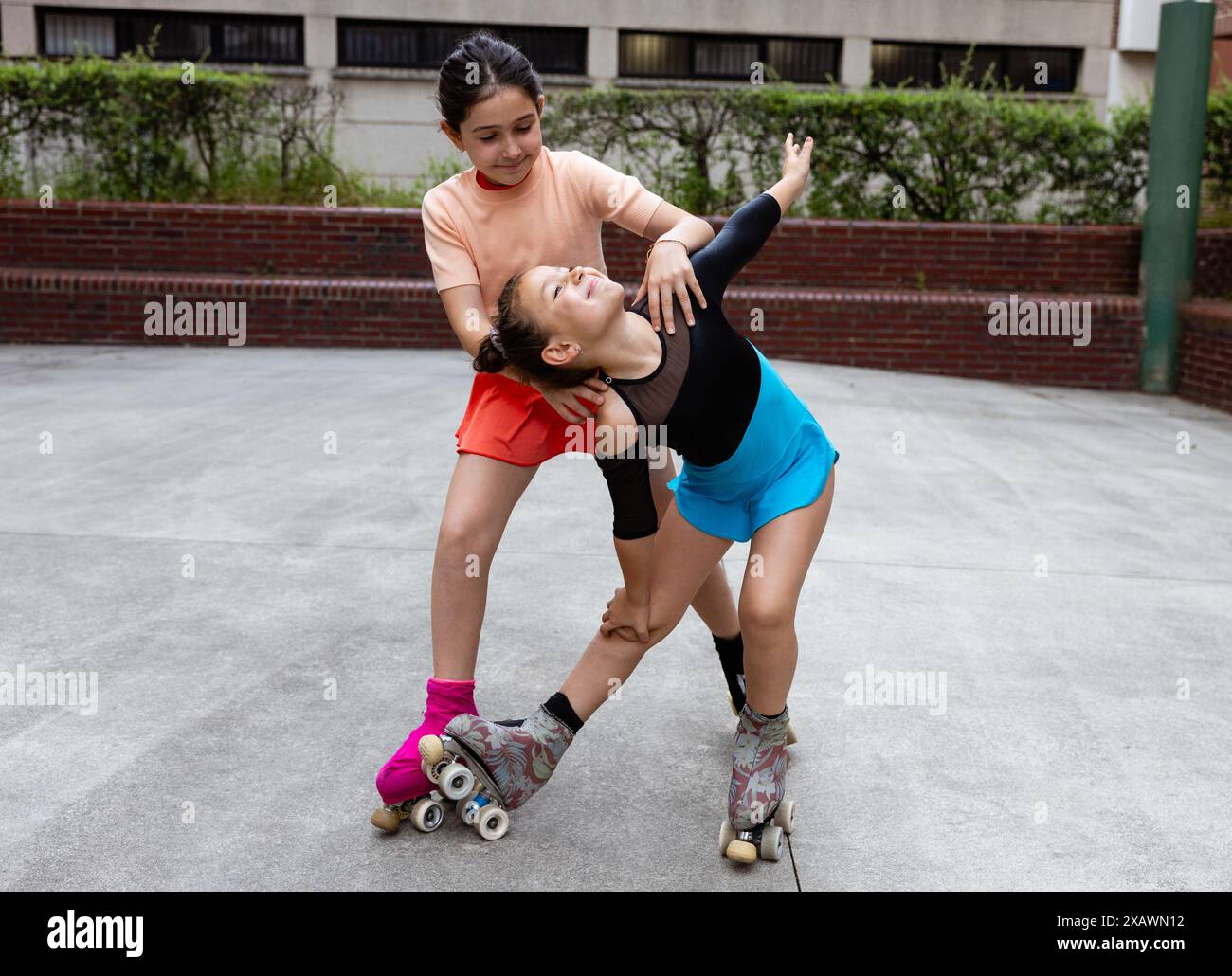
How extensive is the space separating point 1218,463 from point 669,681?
5153 millimetres

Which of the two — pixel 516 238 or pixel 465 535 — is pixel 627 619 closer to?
pixel 465 535

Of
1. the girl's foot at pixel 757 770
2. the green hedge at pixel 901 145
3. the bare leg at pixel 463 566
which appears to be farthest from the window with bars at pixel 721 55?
the girl's foot at pixel 757 770

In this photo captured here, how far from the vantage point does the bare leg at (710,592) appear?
335 cm

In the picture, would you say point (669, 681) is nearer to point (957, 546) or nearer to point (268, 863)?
point (268, 863)

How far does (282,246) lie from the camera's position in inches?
448

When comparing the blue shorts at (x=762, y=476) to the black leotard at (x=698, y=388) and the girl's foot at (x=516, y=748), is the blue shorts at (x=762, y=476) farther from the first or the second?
the girl's foot at (x=516, y=748)

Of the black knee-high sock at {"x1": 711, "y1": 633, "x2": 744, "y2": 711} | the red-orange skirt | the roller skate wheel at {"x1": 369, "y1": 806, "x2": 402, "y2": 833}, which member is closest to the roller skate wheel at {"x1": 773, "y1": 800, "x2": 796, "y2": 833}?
the black knee-high sock at {"x1": 711, "y1": 633, "x2": 744, "y2": 711}

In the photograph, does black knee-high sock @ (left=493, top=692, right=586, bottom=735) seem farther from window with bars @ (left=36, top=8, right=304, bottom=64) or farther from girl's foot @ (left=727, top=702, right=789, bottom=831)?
window with bars @ (left=36, top=8, right=304, bottom=64)

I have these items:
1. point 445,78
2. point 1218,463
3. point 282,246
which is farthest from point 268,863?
point 282,246

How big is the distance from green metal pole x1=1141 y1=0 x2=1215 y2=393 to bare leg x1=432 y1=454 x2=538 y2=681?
9.30 m

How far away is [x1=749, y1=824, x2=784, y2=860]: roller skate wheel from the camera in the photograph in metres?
2.83

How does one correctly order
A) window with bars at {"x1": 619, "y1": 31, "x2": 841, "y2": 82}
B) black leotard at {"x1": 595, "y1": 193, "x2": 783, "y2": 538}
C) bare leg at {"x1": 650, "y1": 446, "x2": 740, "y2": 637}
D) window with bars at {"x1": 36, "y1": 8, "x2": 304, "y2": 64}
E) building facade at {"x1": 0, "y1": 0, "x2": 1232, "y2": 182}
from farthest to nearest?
window with bars at {"x1": 619, "y1": 31, "x2": 841, "y2": 82}
window with bars at {"x1": 36, "y1": 8, "x2": 304, "y2": 64}
building facade at {"x1": 0, "y1": 0, "x2": 1232, "y2": 182}
bare leg at {"x1": 650, "y1": 446, "x2": 740, "y2": 637}
black leotard at {"x1": 595, "y1": 193, "x2": 783, "y2": 538}

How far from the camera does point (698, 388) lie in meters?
2.78
